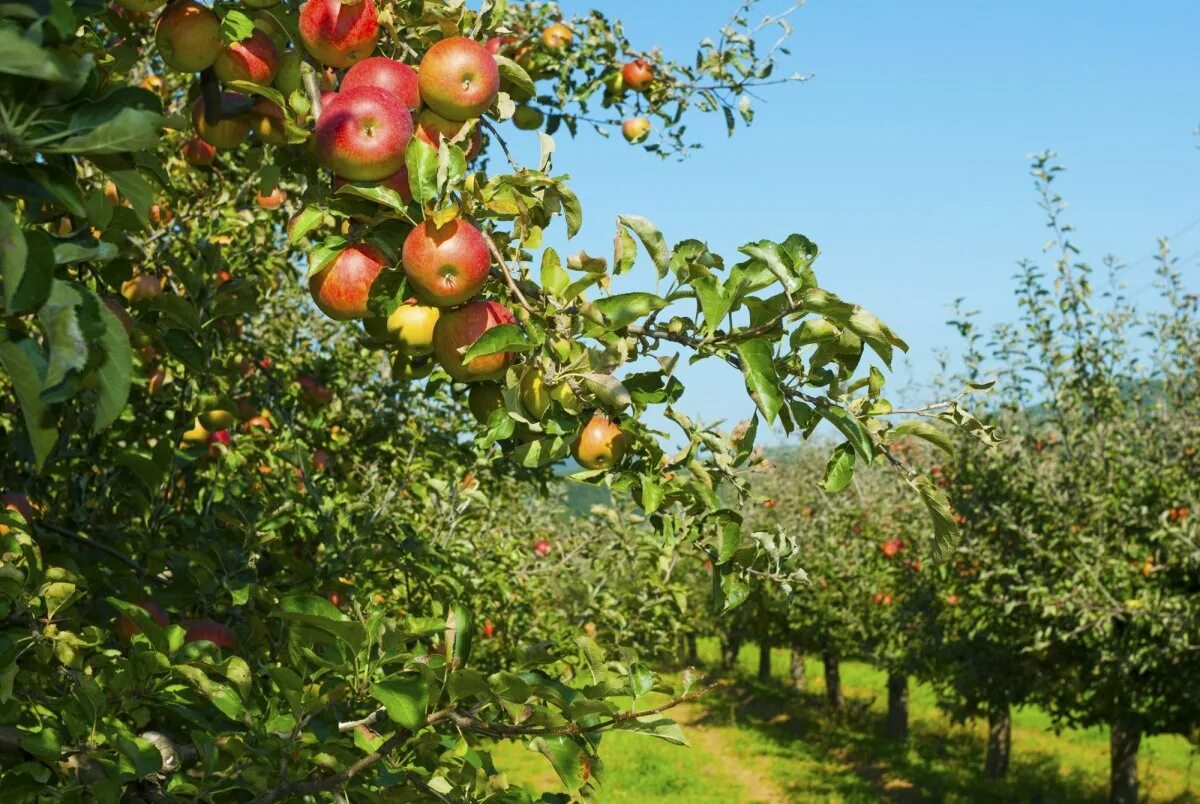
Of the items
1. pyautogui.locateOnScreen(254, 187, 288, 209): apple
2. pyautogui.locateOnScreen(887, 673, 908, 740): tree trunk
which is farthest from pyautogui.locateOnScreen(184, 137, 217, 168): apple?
pyautogui.locateOnScreen(887, 673, 908, 740): tree trunk

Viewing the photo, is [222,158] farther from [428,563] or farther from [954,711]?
[954,711]

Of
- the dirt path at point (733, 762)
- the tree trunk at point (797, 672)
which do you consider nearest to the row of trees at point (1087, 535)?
the dirt path at point (733, 762)

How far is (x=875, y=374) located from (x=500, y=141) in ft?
2.50

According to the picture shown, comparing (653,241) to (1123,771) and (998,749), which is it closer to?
(1123,771)

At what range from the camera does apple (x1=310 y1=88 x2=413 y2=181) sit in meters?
1.56

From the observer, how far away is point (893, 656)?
12594 mm

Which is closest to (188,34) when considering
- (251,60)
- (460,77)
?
(251,60)

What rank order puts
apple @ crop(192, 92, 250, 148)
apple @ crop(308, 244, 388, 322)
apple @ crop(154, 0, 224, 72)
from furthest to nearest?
apple @ crop(192, 92, 250, 148) → apple @ crop(154, 0, 224, 72) → apple @ crop(308, 244, 388, 322)

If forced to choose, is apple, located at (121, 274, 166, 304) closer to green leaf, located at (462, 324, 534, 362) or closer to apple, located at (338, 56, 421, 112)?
apple, located at (338, 56, 421, 112)

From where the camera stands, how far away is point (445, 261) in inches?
58.9

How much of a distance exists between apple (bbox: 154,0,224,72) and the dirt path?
420 inches

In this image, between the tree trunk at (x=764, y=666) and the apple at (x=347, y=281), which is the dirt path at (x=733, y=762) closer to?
the tree trunk at (x=764, y=666)

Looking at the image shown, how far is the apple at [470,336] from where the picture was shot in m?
1.61

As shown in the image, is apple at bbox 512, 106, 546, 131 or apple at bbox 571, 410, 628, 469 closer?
apple at bbox 571, 410, 628, 469
